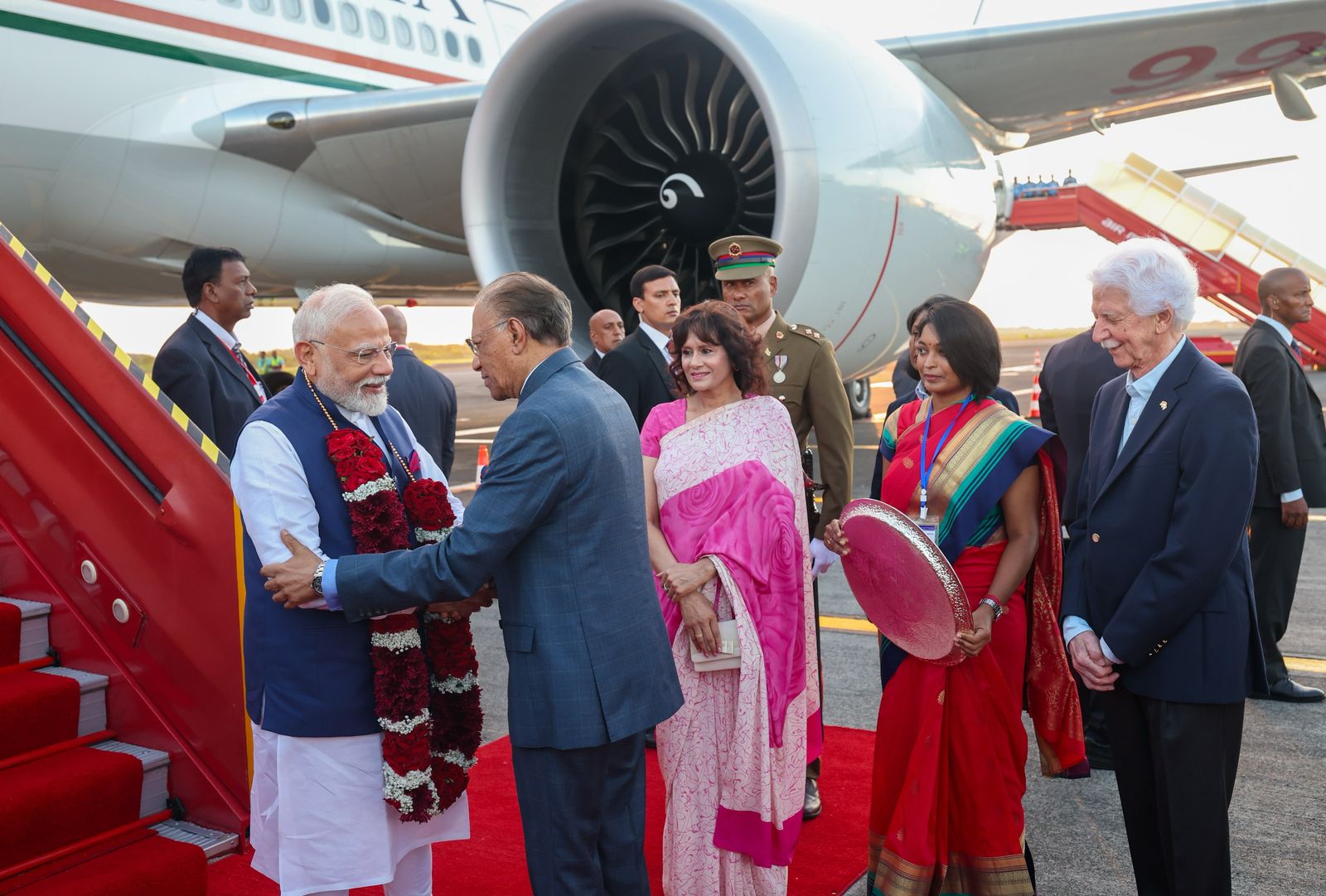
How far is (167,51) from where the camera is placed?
248 inches

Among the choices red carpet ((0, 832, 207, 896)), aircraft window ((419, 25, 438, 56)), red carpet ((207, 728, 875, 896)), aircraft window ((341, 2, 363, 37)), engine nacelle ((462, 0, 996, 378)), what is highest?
aircraft window ((419, 25, 438, 56))

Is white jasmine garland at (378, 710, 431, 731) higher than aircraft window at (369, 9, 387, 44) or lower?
lower

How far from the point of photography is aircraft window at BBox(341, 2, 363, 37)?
746cm

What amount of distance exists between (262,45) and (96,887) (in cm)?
587

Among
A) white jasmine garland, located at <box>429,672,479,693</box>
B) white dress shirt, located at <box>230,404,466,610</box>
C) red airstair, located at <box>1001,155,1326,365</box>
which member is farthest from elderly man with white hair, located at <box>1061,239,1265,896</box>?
red airstair, located at <box>1001,155,1326,365</box>

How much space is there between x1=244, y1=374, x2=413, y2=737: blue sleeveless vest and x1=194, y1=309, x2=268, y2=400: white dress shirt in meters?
1.77

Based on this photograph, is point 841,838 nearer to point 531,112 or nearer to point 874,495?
point 874,495

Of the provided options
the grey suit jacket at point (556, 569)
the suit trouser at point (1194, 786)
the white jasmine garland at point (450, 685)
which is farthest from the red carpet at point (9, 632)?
the suit trouser at point (1194, 786)

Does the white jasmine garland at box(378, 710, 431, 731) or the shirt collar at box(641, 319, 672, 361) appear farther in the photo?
the shirt collar at box(641, 319, 672, 361)

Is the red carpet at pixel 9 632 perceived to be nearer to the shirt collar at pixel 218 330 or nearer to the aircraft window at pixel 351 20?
the shirt collar at pixel 218 330

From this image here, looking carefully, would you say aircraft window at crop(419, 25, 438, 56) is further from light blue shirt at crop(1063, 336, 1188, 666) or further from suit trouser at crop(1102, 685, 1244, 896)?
suit trouser at crop(1102, 685, 1244, 896)

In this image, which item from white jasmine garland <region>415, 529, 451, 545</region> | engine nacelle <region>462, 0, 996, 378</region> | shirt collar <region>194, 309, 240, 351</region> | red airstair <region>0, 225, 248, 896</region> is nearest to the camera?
white jasmine garland <region>415, 529, 451, 545</region>

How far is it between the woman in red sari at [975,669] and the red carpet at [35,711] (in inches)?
73.5

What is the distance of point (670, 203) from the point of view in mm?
5023
